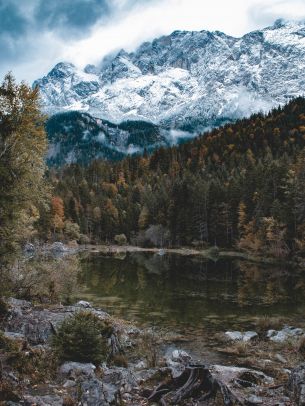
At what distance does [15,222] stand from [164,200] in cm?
11964

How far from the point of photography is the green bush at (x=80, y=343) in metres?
19.9

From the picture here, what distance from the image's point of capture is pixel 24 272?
3444 cm

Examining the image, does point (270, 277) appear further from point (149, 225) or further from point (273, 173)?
point (149, 225)

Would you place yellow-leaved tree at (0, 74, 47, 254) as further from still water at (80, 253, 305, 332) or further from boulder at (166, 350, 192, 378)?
still water at (80, 253, 305, 332)

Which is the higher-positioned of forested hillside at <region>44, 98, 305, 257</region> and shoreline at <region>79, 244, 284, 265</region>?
forested hillside at <region>44, 98, 305, 257</region>

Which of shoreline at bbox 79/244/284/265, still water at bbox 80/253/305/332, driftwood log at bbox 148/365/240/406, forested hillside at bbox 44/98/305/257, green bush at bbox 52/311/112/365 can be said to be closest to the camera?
driftwood log at bbox 148/365/240/406

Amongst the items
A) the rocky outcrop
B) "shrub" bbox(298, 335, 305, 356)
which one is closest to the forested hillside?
"shrub" bbox(298, 335, 305, 356)

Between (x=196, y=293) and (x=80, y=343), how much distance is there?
32.6 meters

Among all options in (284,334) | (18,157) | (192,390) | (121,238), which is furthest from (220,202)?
(192,390)

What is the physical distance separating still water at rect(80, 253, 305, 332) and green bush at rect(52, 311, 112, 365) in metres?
13.2

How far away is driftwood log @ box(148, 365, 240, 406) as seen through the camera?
16078 millimetres

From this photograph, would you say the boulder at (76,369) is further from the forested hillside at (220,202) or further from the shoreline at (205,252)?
the shoreline at (205,252)

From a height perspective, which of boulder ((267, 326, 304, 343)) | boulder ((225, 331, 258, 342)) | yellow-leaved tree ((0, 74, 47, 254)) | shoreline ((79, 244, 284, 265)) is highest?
yellow-leaved tree ((0, 74, 47, 254))

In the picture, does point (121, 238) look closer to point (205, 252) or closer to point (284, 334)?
point (205, 252)
